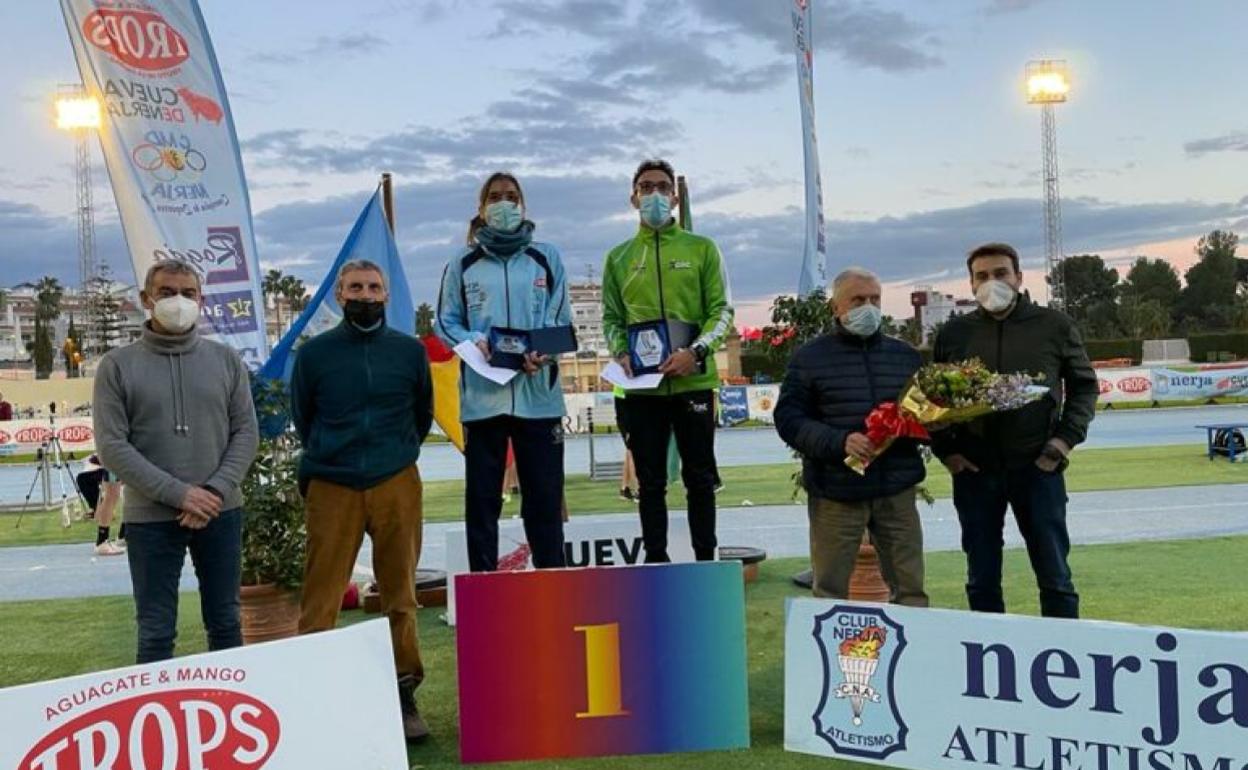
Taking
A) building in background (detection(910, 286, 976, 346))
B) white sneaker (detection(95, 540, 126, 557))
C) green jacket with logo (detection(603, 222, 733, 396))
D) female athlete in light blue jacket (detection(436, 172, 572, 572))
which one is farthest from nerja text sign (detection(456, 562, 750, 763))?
building in background (detection(910, 286, 976, 346))

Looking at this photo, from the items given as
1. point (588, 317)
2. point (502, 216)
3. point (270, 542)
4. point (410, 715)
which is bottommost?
point (410, 715)

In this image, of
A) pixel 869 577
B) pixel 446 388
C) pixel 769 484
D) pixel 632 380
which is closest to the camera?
pixel 632 380

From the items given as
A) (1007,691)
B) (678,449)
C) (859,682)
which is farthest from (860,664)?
(678,449)

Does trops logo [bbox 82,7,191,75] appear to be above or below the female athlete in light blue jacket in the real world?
above

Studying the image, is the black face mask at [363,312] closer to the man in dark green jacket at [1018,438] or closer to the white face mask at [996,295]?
the man in dark green jacket at [1018,438]

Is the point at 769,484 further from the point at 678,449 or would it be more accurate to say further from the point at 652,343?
the point at 652,343

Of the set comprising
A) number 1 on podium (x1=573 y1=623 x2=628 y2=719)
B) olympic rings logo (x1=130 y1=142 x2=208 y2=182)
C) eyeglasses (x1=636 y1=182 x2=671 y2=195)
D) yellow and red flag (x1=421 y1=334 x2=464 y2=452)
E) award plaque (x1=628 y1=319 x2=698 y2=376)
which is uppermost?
olympic rings logo (x1=130 y1=142 x2=208 y2=182)

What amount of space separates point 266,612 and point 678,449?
248 cm

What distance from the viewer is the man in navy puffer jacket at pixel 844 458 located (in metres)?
4.11

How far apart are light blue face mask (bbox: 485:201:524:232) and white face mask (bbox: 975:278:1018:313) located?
2064 millimetres

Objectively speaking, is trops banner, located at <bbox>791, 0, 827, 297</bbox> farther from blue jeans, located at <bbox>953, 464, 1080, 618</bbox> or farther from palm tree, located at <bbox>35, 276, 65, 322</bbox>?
palm tree, located at <bbox>35, 276, 65, 322</bbox>

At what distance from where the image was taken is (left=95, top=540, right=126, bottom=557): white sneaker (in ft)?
33.7

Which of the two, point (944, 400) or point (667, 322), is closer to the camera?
point (944, 400)

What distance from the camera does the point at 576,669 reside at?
12.3ft
